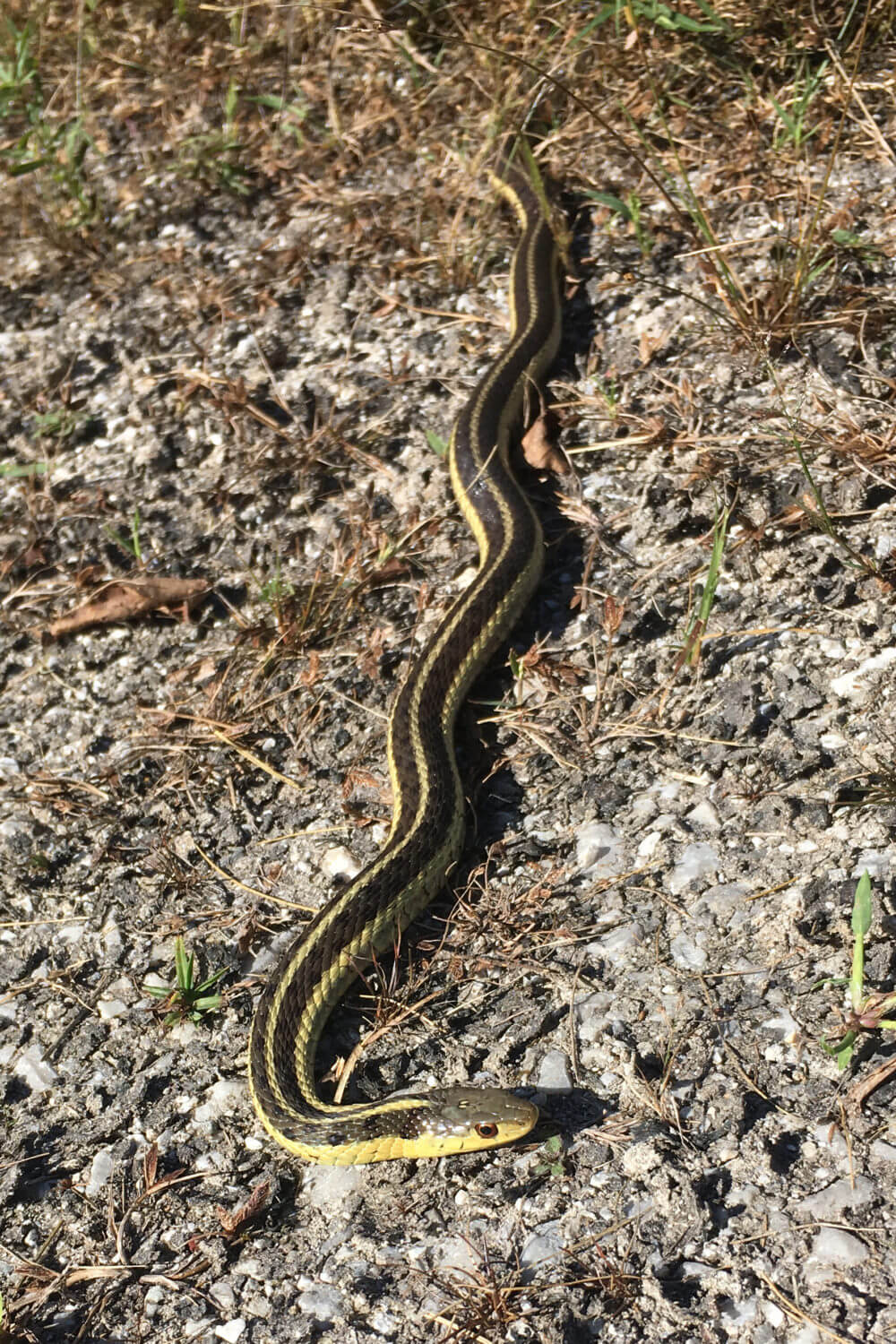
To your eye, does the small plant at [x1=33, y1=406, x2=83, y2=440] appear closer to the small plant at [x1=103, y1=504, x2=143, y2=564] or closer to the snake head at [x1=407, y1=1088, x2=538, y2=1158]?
the small plant at [x1=103, y1=504, x2=143, y2=564]

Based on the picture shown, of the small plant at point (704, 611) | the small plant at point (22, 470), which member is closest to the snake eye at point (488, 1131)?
the small plant at point (704, 611)

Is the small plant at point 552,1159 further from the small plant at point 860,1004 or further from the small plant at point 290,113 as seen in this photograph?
the small plant at point 290,113

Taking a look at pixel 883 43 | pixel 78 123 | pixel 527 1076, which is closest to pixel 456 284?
pixel 883 43

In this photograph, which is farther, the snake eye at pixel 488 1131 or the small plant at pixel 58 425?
the small plant at pixel 58 425

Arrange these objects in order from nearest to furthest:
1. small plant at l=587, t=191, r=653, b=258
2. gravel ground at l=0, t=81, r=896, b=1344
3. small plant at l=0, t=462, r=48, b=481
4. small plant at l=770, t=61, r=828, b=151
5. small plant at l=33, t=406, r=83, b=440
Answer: gravel ground at l=0, t=81, r=896, b=1344, small plant at l=770, t=61, r=828, b=151, small plant at l=587, t=191, r=653, b=258, small plant at l=0, t=462, r=48, b=481, small plant at l=33, t=406, r=83, b=440

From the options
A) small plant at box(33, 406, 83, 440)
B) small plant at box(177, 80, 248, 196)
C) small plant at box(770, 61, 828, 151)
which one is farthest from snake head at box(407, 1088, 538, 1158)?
small plant at box(177, 80, 248, 196)
